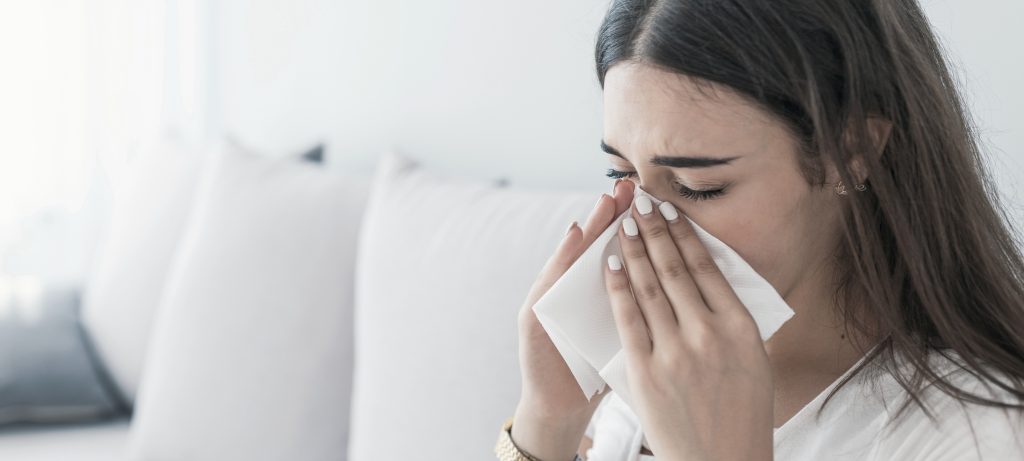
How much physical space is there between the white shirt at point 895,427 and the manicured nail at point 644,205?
0.25m

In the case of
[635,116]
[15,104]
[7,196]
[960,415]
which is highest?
[635,116]

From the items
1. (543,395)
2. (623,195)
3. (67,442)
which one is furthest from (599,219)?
(67,442)

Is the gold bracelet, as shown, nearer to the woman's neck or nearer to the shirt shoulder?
the woman's neck

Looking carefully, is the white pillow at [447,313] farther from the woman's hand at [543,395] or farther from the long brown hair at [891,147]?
the long brown hair at [891,147]

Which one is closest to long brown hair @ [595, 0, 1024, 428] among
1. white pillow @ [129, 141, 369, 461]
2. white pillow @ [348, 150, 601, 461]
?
white pillow @ [348, 150, 601, 461]

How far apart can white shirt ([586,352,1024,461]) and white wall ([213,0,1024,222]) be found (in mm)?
353

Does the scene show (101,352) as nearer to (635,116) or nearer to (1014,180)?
(635,116)

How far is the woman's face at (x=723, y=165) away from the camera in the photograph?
0.89 metres

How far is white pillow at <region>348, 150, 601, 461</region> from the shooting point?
1313 mm

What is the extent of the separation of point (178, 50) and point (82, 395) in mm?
1420

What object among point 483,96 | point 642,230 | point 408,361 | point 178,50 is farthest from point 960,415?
point 178,50

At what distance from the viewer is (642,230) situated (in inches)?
37.7

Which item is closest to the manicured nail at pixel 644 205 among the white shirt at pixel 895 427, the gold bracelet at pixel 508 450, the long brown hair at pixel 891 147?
the long brown hair at pixel 891 147

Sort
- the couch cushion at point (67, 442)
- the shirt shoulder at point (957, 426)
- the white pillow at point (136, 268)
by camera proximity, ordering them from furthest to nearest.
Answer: the white pillow at point (136, 268), the couch cushion at point (67, 442), the shirt shoulder at point (957, 426)
